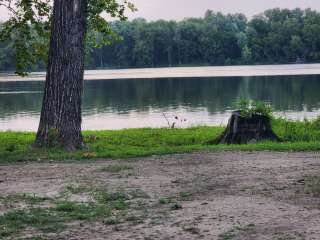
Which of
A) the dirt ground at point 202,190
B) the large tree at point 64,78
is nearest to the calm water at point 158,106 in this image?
the large tree at point 64,78

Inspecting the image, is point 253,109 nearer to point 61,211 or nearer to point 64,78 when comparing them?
point 64,78

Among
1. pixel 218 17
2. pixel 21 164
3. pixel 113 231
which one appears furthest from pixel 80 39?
pixel 218 17

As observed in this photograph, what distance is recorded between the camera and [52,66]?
47.3 ft

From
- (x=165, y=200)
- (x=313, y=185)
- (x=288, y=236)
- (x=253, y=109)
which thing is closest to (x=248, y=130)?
(x=253, y=109)

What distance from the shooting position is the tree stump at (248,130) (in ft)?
52.1

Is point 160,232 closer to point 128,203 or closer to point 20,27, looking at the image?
point 128,203

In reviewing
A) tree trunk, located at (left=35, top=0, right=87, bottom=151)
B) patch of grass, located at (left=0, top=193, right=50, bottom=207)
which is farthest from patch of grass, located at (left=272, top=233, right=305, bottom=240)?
tree trunk, located at (left=35, top=0, right=87, bottom=151)

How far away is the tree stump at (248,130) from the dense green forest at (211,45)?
137 meters

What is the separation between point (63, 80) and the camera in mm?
14258

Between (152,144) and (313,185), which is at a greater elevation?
(313,185)

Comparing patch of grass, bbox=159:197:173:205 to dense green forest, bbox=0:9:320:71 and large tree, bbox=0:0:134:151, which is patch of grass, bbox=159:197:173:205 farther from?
dense green forest, bbox=0:9:320:71

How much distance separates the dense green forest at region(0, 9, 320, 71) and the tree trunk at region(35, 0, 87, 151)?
140 meters

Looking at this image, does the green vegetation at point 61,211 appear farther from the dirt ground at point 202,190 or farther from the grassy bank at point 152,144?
the grassy bank at point 152,144

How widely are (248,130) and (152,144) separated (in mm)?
2562
